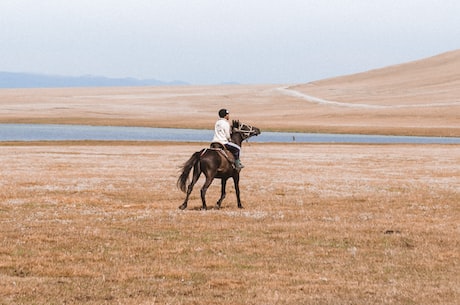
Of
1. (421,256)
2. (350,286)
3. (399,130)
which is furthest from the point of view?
(399,130)

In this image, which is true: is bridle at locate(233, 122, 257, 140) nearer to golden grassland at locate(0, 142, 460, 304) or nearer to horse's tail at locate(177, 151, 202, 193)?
horse's tail at locate(177, 151, 202, 193)

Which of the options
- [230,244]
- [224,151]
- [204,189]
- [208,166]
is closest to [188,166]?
[208,166]

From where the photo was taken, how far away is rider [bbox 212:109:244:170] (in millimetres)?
23531

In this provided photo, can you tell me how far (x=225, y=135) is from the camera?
23.8 meters

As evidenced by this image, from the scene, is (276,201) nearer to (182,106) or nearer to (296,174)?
(296,174)

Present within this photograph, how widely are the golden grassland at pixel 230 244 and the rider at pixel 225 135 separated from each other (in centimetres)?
191

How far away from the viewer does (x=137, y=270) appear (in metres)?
14.1

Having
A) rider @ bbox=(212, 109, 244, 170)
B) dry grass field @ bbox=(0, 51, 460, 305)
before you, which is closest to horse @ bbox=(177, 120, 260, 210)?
rider @ bbox=(212, 109, 244, 170)

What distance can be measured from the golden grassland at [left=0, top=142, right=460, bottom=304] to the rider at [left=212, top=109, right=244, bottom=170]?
6.25 feet

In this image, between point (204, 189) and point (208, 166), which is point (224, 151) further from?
point (204, 189)

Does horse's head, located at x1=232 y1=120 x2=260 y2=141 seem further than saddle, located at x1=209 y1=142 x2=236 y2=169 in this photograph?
Yes

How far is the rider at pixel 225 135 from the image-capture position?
77.2 feet

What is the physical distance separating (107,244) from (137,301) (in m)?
5.17

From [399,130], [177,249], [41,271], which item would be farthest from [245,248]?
[399,130]
